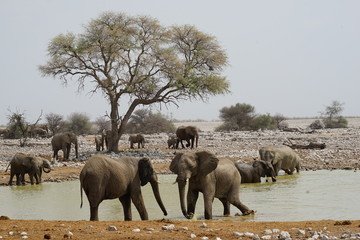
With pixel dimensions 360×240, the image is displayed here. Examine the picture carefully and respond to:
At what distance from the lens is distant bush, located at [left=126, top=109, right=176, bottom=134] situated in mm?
65000

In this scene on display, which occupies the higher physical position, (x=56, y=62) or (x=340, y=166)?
(x=56, y=62)

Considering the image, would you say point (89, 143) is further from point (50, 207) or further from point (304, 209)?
point (304, 209)

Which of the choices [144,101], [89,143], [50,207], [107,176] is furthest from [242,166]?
[89,143]

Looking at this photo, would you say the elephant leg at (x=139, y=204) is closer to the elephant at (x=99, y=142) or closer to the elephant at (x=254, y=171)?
the elephant at (x=254, y=171)

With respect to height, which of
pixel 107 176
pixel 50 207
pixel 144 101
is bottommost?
pixel 50 207

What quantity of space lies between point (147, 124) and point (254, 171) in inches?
1740

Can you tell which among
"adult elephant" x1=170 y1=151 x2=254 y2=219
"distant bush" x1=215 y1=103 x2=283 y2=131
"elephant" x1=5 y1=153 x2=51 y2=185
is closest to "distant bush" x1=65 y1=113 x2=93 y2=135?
"distant bush" x1=215 y1=103 x2=283 y2=131

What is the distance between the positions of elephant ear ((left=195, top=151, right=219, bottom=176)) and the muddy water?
122 centimetres

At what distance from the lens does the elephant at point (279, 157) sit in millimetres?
24031

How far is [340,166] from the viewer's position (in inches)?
1074

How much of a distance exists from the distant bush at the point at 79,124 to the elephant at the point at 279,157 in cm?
4484

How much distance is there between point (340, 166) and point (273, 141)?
16793 millimetres

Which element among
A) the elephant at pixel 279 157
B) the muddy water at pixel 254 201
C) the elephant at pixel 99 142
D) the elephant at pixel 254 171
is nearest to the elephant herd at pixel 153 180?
the muddy water at pixel 254 201

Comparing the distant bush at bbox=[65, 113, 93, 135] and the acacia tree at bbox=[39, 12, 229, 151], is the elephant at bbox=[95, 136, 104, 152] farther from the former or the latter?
the distant bush at bbox=[65, 113, 93, 135]
